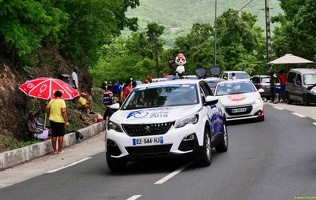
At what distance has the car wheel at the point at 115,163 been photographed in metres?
12.3

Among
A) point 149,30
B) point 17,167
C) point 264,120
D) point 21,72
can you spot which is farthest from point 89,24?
point 149,30

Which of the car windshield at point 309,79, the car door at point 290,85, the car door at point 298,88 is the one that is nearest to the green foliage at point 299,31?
the car door at point 290,85

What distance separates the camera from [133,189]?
Answer: 409 inches

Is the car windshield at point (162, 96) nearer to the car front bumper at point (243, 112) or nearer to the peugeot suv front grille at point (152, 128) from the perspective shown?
the peugeot suv front grille at point (152, 128)

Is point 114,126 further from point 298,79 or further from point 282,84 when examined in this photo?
point 282,84

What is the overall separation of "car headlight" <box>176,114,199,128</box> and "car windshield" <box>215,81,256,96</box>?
12148 millimetres

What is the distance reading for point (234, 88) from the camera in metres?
24.7

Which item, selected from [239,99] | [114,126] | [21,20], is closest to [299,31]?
[239,99]

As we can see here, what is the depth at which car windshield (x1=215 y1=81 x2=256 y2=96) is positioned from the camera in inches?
960

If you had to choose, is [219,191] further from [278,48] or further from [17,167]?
[278,48]

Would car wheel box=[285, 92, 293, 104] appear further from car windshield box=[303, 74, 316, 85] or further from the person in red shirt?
car windshield box=[303, 74, 316, 85]

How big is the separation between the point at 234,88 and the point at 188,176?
44.5ft

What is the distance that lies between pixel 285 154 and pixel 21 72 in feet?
39.2

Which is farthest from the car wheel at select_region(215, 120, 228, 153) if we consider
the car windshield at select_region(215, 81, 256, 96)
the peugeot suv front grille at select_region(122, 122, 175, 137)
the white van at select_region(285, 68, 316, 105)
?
the white van at select_region(285, 68, 316, 105)
